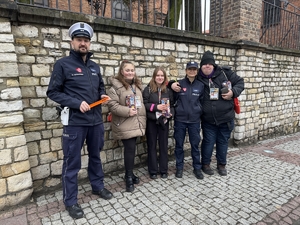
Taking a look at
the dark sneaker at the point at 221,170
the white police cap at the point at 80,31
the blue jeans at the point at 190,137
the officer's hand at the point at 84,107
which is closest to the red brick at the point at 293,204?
the dark sneaker at the point at 221,170

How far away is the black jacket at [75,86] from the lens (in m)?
2.54

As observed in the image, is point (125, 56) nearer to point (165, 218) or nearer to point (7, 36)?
point (7, 36)

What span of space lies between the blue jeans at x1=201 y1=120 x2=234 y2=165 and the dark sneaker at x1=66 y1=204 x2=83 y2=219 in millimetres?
2361

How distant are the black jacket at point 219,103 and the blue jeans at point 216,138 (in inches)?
5.9

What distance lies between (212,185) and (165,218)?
1.22m

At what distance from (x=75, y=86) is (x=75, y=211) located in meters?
1.58

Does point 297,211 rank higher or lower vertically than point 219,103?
lower

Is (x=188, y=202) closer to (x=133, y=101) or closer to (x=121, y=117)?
(x=121, y=117)

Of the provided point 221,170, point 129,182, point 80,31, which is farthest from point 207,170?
point 80,31

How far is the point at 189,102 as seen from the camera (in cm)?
359

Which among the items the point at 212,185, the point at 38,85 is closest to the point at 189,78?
the point at 212,185

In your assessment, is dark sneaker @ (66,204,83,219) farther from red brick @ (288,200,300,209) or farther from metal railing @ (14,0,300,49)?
metal railing @ (14,0,300,49)

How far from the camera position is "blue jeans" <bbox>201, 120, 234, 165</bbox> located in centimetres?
384

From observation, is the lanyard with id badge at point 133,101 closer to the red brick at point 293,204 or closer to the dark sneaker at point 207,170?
the dark sneaker at point 207,170
